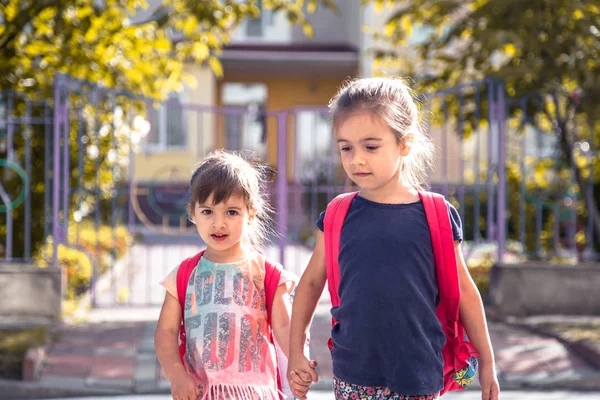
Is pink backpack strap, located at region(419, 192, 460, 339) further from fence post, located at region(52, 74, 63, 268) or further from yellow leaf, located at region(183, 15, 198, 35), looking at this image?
yellow leaf, located at region(183, 15, 198, 35)

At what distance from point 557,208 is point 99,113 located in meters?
4.40

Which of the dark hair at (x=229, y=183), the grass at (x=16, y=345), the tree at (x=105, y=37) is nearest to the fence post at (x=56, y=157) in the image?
the tree at (x=105, y=37)

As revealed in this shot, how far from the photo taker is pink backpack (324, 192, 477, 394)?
2.62 metres

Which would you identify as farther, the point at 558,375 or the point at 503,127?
the point at 503,127

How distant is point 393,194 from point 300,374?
547 mm

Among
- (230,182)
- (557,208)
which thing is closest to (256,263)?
(230,182)

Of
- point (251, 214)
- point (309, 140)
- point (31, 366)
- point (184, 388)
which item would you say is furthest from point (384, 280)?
point (309, 140)

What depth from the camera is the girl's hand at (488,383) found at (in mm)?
2658

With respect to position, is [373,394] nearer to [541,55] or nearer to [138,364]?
[138,364]

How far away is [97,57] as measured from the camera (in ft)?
29.6

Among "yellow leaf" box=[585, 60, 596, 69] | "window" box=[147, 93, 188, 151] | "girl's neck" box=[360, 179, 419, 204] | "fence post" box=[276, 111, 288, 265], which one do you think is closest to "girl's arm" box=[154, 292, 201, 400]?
"girl's neck" box=[360, 179, 419, 204]

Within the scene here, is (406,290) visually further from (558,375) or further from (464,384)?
→ (558,375)

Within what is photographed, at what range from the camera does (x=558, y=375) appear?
6.40m

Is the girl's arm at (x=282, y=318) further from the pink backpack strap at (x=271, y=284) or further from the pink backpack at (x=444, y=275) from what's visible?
the pink backpack at (x=444, y=275)
